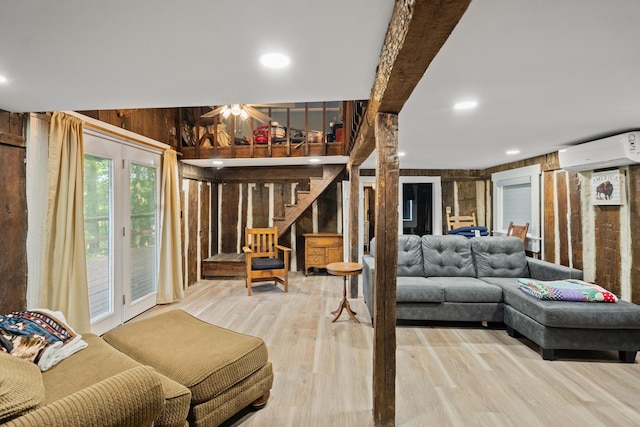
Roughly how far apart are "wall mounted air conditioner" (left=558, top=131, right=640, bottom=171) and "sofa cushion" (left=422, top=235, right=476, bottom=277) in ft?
4.74

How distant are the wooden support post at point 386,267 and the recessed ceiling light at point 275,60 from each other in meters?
0.61

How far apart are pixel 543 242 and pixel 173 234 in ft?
16.8

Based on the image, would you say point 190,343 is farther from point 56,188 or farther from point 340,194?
point 340,194

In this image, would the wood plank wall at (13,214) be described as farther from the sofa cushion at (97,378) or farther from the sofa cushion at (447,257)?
the sofa cushion at (447,257)

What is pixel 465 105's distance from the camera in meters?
2.30

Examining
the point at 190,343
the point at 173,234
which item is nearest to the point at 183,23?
the point at 190,343

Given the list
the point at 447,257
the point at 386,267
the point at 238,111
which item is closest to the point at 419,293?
the point at 447,257

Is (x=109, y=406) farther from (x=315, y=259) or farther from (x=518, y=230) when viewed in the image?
(x=518, y=230)

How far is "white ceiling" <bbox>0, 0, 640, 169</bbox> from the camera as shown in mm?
1180

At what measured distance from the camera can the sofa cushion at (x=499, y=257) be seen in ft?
12.3

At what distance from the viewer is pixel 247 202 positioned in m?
6.30

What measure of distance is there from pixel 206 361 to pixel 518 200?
5.24 metres

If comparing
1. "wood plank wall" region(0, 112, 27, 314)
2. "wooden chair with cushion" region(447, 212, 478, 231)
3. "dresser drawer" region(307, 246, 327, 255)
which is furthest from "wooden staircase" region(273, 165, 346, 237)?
"wood plank wall" region(0, 112, 27, 314)

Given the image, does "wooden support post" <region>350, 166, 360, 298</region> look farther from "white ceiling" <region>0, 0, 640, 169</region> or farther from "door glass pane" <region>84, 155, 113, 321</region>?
"door glass pane" <region>84, 155, 113, 321</region>
